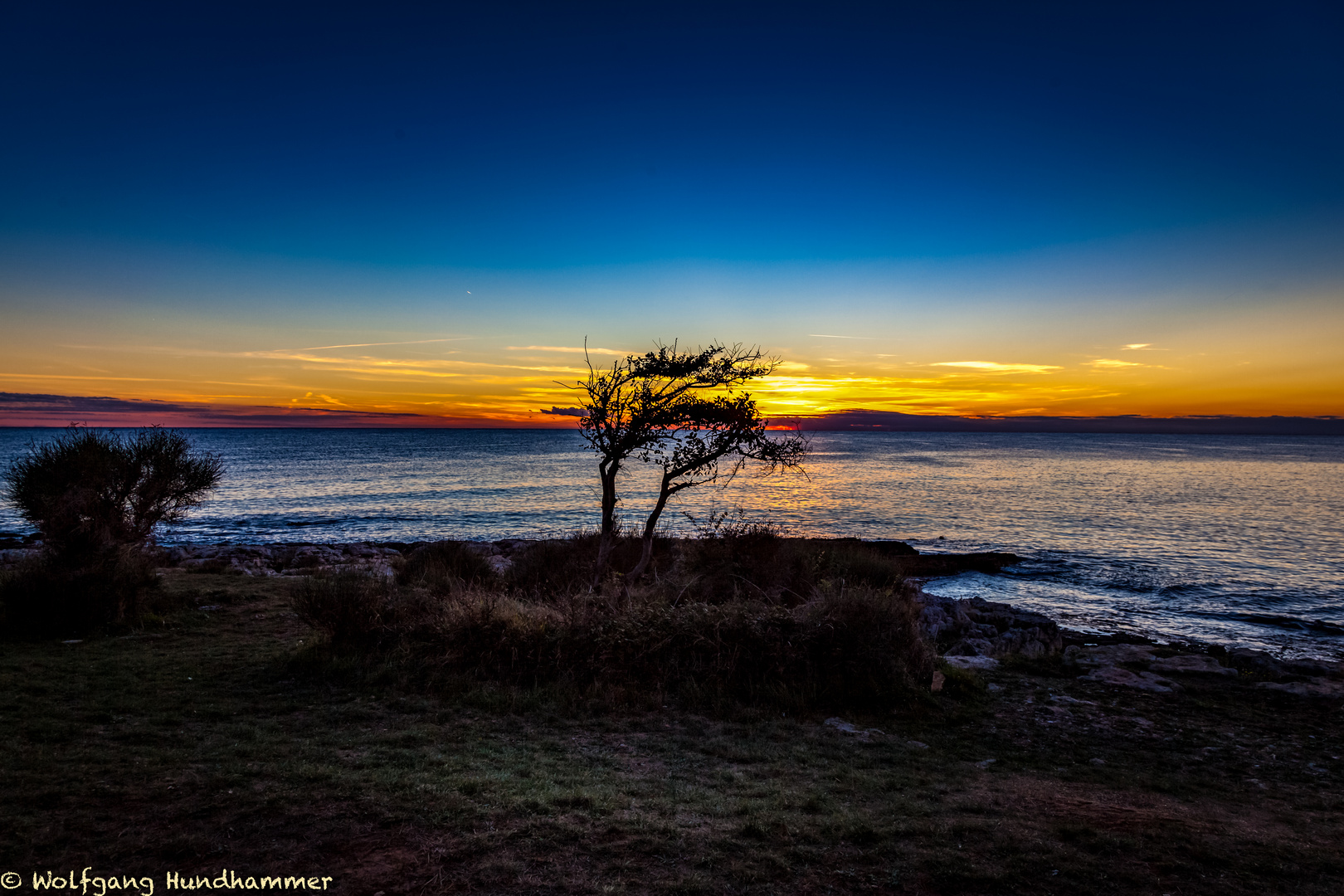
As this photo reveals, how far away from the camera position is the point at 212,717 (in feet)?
25.0

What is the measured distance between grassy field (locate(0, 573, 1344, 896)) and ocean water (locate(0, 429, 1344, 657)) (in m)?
7.85

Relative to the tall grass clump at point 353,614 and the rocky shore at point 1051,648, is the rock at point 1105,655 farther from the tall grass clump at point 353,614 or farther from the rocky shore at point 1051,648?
the tall grass clump at point 353,614

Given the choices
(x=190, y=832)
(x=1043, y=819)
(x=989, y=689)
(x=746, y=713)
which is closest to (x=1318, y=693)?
(x=989, y=689)

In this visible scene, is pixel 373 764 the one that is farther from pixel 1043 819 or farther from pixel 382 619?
pixel 1043 819

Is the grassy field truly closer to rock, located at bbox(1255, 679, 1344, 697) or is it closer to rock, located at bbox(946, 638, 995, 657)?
→ rock, located at bbox(1255, 679, 1344, 697)

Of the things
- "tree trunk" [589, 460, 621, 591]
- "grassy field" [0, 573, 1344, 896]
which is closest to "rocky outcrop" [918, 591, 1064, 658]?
"grassy field" [0, 573, 1344, 896]

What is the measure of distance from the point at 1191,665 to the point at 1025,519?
29.0 m

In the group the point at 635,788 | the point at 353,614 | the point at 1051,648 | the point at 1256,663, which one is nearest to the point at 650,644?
the point at 635,788

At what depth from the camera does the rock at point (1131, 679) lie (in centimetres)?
1069

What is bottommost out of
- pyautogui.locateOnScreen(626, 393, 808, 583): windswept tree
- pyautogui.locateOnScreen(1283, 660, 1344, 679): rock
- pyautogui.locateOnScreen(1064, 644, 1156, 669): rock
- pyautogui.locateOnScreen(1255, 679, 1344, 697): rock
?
pyautogui.locateOnScreen(1283, 660, 1344, 679): rock

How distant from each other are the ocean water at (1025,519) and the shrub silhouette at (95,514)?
36.9 ft

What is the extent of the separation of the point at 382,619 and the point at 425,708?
2749mm

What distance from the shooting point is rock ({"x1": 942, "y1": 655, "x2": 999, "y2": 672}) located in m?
11.5

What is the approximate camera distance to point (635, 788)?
613 centimetres
